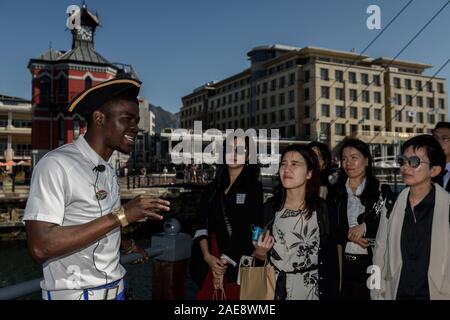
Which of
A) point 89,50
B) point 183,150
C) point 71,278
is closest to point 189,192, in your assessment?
point 183,150

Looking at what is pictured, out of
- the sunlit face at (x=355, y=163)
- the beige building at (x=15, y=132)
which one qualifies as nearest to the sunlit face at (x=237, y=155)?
the sunlit face at (x=355, y=163)

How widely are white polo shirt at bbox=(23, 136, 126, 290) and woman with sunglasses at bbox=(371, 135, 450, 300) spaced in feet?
7.67

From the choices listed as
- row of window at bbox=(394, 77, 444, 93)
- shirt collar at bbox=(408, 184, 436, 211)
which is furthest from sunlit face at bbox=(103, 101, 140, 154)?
row of window at bbox=(394, 77, 444, 93)

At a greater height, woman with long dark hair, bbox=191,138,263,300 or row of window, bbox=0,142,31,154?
row of window, bbox=0,142,31,154

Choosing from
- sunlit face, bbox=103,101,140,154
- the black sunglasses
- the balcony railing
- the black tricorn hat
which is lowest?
the black sunglasses

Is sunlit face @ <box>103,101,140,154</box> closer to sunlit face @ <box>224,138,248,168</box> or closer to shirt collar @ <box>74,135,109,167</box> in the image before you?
shirt collar @ <box>74,135,109,167</box>

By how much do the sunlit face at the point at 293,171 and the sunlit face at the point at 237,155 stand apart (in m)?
0.47

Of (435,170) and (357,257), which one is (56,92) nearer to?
(357,257)

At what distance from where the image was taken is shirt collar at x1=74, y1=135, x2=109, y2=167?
89.0 inches

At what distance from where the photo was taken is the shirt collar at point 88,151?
7.42ft

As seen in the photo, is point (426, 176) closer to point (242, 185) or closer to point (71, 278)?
point (242, 185)

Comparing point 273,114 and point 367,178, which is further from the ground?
point 273,114
